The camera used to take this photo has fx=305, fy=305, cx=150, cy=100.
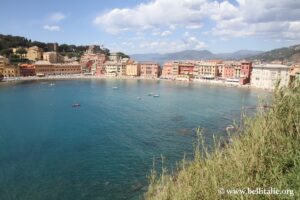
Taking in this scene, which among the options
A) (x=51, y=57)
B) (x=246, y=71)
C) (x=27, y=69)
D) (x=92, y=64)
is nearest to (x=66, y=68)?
(x=92, y=64)

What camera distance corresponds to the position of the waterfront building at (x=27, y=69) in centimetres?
7675

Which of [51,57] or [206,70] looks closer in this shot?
[206,70]

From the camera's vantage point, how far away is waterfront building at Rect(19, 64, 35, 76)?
76750 millimetres

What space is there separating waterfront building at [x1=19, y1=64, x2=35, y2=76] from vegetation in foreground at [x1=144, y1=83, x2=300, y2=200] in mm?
77917

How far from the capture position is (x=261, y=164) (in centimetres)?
500

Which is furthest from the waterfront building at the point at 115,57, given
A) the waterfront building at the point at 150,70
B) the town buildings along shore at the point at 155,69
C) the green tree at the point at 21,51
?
the green tree at the point at 21,51

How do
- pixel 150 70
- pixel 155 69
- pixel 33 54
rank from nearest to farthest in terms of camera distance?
pixel 155 69, pixel 150 70, pixel 33 54

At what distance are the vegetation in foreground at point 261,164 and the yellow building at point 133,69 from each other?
7870 cm

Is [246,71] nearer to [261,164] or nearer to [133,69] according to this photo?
[133,69]

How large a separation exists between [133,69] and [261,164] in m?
80.6

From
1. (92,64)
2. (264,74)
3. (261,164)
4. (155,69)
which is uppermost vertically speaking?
(92,64)

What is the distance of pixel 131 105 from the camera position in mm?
40688

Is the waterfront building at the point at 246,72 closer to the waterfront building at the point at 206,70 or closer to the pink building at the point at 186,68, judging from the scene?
the waterfront building at the point at 206,70

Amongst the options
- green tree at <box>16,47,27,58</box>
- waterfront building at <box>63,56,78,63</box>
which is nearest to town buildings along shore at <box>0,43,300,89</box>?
green tree at <box>16,47,27,58</box>
